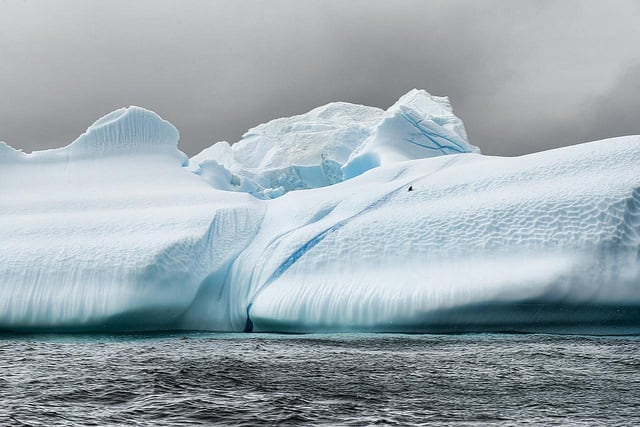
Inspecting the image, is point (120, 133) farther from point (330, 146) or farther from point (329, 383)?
point (329, 383)

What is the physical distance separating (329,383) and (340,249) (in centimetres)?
571

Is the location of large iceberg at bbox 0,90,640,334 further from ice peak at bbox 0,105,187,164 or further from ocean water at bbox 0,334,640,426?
ocean water at bbox 0,334,640,426

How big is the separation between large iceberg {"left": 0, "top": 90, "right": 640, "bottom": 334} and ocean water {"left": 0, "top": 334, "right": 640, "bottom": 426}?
1041mm

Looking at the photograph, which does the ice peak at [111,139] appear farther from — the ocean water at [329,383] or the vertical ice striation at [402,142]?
the ocean water at [329,383]

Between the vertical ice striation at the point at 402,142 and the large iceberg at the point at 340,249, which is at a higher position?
the vertical ice striation at the point at 402,142

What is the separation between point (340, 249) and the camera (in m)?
11.5

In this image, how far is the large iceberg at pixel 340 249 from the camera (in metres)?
10.0

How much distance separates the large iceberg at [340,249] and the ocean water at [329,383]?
1.04 m

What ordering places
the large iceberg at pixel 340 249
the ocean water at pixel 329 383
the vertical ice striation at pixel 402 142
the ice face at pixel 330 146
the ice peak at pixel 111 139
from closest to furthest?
the ocean water at pixel 329 383 < the large iceberg at pixel 340 249 < the ice peak at pixel 111 139 < the vertical ice striation at pixel 402 142 < the ice face at pixel 330 146

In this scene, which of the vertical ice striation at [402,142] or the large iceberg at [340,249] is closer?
the large iceberg at [340,249]

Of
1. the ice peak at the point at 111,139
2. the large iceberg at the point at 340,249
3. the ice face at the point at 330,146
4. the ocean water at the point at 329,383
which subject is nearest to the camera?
the ocean water at the point at 329,383

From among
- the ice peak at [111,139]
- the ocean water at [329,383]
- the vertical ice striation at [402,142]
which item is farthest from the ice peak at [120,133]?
the ocean water at [329,383]

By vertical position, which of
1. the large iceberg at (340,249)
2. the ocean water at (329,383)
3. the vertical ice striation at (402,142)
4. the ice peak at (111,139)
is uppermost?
the vertical ice striation at (402,142)

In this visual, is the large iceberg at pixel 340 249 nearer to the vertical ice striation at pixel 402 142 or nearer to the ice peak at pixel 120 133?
the ice peak at pixel 120 133
